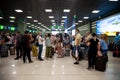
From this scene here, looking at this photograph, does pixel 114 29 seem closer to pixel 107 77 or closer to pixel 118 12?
pixel 118 12

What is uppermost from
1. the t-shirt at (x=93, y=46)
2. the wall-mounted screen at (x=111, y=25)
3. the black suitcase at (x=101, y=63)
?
the wall-mounted screen at (x=111, y=25)

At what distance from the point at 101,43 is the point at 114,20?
7.37 meters

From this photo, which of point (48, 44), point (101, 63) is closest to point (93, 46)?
point (101, 63)

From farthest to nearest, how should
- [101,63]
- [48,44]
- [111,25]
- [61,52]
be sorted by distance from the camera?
[111,25], [61,52], [48,44], [101,63]

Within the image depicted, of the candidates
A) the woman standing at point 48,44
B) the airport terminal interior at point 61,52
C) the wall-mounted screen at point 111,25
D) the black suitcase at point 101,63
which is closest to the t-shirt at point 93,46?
the airport terminal interior at point 61,52

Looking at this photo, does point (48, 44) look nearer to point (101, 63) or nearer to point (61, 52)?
point (61, 52)

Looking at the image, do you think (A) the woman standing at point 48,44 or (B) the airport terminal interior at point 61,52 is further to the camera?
(A) the woman standing at point 48,44

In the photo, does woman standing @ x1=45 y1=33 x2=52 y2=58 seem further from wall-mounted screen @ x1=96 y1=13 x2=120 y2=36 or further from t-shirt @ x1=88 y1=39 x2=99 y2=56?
wall-mounted screen @ x1=96 y1=13 x2=120 y2=36

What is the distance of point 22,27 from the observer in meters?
23.8

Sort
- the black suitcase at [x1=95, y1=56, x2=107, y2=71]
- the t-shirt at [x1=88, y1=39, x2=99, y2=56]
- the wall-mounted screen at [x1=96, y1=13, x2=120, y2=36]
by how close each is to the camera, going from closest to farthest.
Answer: the black suitcase at [x1=95, y1=56, x2=107, y2=71] → the t-shirt at [x1=88, y1=39, x2=99, y2=56] → the wall-mounted screen at [x1=96, y1=13, x2=120, y2=36]

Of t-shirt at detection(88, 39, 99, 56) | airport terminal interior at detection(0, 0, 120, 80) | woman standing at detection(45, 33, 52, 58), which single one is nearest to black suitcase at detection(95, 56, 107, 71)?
airport terminal interior at detection(0, 0, 120, 80)

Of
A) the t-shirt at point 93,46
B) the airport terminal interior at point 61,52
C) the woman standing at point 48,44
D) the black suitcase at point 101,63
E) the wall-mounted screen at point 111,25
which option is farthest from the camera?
the wall-mounted screen at point 111,25

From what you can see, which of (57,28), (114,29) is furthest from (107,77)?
(57,28)

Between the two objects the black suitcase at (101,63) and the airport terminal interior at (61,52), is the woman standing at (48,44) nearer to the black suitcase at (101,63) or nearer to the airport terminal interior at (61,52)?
the airport terminal interior at (61,52)
